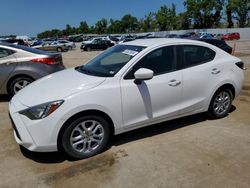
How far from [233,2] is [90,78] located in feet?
256

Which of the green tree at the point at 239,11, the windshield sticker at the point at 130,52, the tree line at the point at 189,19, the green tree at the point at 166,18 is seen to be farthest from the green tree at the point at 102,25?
the windshield sticker at the point at 130,52

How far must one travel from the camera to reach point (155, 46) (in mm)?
4523

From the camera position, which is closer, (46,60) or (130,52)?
(130,52)

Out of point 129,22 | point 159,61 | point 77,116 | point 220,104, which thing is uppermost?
point 129,22

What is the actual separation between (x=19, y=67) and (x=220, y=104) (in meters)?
4.55

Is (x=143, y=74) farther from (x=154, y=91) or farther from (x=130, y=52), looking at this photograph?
(x=130, y=52)

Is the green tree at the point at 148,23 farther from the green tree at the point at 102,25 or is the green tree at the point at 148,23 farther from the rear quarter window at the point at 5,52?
the rear quarter window at the point at 5,52

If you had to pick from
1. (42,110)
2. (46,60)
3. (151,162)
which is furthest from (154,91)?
(46,60)

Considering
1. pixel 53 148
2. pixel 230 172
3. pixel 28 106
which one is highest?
pixel 28 106

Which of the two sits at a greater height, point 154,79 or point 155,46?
point 155,46

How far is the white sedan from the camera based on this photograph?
368cm

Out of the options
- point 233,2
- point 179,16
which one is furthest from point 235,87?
point 179,16

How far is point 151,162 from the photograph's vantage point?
3.82m

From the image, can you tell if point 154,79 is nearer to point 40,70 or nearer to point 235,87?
point 235,87
